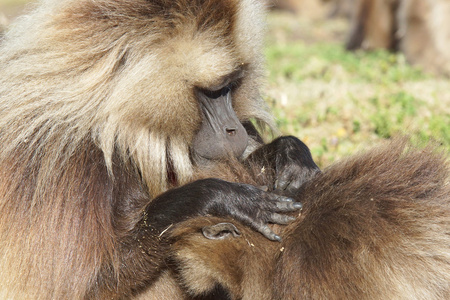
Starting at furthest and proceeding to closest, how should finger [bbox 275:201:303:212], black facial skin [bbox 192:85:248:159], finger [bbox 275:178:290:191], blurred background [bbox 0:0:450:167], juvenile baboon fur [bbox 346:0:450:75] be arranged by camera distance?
juvenile baboon fur [bbox 346:0:450:75]
blurred background [bbox 0:0:450:167]
black facial skin [bbox 192:85:248:159]
finger [bbox 275:178:290:191]
finger [bbox 275:201:303:212]

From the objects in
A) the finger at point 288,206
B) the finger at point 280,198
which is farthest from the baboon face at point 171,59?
the finger at point 288,206

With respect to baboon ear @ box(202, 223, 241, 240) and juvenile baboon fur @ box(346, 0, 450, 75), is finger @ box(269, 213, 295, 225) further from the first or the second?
juvenile baboon fur @ box(346, 0, 450, 75)

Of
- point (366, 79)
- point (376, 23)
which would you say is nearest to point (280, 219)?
point (366, 79)

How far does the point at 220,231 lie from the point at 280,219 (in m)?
0.31

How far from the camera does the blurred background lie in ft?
18.1

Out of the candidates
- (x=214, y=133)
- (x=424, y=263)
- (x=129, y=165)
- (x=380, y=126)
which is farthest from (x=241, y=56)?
(x=380, y=126)

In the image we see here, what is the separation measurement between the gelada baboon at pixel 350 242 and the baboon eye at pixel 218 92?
0.91 m

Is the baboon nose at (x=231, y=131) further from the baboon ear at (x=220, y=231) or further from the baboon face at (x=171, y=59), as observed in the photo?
the baboon ear at (x=220, y=231)

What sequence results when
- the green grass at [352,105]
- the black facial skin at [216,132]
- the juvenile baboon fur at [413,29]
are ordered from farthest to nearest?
the juvenile baboon fur at [413,29] → the green grass at [352,105] → the black facial skin at [216,132]

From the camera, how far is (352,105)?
20.4 ft

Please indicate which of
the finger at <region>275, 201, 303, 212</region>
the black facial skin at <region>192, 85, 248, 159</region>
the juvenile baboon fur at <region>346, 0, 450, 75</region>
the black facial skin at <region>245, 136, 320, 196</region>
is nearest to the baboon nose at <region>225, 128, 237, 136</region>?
the black facial skin at <region>192, 85, 248, 159</region>

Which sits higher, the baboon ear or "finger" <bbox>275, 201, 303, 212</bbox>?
"finger" <bbox>275, 201, 303, 212</bbox>

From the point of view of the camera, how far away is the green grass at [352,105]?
5.37 m

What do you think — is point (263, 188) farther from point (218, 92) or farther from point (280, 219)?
point (218, 92)
